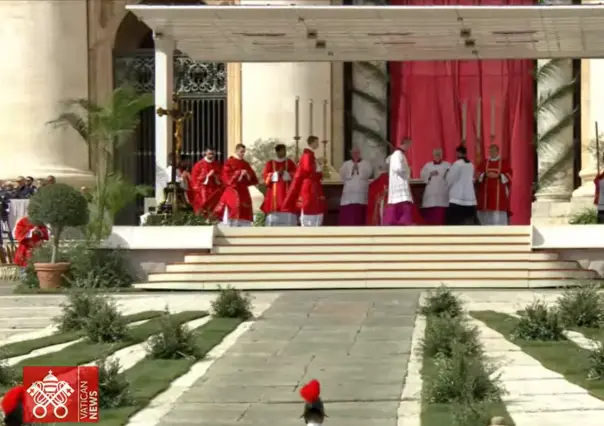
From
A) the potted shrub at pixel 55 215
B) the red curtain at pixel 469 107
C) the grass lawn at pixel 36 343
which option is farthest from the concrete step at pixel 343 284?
the red curtain at pixel 469 107

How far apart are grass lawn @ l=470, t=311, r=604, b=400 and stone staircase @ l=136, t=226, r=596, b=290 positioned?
15.8 ft

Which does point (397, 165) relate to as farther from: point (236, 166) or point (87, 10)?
point (87, 10)

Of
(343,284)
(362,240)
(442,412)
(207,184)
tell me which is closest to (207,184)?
(207,184)

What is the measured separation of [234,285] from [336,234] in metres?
1.92

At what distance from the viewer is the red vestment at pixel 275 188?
26438 mm

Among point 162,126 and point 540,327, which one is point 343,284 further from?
point 540,327

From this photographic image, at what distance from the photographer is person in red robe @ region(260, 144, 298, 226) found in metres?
26.4

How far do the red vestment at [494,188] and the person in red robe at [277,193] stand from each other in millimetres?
3107

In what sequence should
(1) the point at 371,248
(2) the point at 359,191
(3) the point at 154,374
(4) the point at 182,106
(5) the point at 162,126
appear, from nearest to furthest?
(3) the point at 154,374 < (1) the point at 371,248 < (5) the point at 162,126 < (2) the point at 359,191 < (4) the point at 182,106

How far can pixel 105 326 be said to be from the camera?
15898mm

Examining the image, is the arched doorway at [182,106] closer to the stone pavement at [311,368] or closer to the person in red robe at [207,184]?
the person in red robe at [207,184]

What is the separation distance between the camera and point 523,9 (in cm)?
2359

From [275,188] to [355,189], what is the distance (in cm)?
150

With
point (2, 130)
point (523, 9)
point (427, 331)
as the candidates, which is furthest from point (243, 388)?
point (2, 130)
